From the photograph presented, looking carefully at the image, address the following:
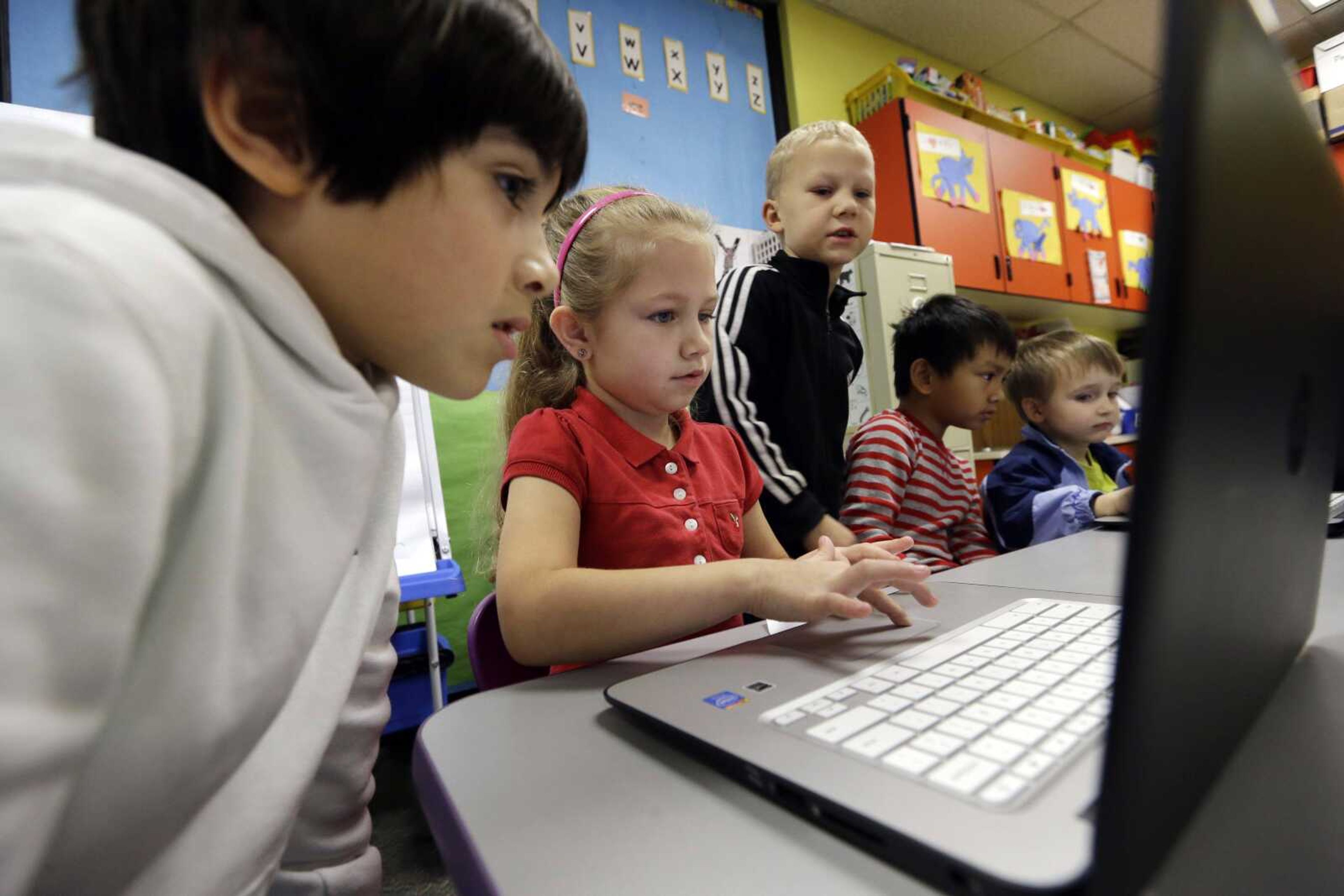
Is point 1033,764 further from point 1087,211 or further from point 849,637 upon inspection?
point 1087,211

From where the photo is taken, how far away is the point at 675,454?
0.84 metres

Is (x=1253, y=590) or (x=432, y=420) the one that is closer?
(x=1253, y=590)

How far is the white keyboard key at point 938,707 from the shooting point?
31cm

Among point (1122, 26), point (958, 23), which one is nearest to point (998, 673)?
point (958, 23)

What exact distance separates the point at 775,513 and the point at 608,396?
35 cm

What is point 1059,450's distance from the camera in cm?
132

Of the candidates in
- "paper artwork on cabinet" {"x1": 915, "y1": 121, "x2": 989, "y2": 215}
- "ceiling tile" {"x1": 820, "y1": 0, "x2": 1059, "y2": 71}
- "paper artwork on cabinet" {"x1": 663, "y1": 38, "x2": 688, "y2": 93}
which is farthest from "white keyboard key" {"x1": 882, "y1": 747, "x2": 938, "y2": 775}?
"ceiling tile" {"x1": 820, "y1": 0, "x2": 1059, "y2": 71}

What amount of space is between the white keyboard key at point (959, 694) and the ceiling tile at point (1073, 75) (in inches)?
149

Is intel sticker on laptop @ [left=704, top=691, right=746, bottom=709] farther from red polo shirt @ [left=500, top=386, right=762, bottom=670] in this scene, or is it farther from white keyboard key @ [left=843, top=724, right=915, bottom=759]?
red polo shirt @ [left=500, top=386, right=762, bottom=670]

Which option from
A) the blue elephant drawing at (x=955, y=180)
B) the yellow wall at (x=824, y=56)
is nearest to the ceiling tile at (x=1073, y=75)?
the yellow wall at (x=824, y=56)

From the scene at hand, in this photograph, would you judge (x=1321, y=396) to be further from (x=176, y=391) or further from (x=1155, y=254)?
(x=176, y=391)

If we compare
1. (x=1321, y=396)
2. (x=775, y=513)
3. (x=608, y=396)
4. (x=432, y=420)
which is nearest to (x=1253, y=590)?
(x=1321, y=396)

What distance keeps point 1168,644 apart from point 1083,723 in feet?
0.43

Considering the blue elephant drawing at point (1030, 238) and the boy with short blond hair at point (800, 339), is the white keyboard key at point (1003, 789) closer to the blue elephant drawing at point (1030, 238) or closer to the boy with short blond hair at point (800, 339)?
the boy with short blond hair at point (800, 339)
